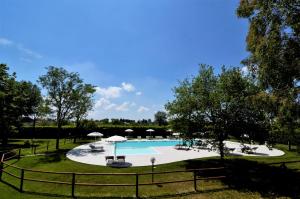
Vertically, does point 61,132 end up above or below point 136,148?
above

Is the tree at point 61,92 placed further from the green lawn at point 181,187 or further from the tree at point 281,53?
the tree at point 281,53

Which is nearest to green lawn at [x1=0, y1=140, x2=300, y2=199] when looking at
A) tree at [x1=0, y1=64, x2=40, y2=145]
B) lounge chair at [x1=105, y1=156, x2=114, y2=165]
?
lounge chair at [x1=105, y1=156, x2=114, y2=165]

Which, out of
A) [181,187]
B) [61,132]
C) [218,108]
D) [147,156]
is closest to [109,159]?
[147,156]

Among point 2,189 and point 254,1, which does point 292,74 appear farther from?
point 2,189

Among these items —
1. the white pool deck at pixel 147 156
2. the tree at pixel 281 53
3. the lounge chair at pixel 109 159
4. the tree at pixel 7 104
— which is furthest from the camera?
the tree at pixel 7 104

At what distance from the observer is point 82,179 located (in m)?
14.2

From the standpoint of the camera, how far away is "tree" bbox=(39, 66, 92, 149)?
28.8 m

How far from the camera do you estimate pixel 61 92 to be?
95.9 ft

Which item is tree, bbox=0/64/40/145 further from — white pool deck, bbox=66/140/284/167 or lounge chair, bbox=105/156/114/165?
lounge chair, bbox=105/156/114/165

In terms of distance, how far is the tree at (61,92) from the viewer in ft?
94.6

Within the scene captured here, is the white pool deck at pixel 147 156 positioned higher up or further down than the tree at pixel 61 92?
further down

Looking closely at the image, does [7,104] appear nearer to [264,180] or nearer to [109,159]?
[109,159]

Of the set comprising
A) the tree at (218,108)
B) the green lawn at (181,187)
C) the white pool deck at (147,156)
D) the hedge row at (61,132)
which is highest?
the tree at (218,108)

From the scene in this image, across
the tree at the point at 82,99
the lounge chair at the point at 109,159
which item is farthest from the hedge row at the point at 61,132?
the lounge chair at the point at 109,159
